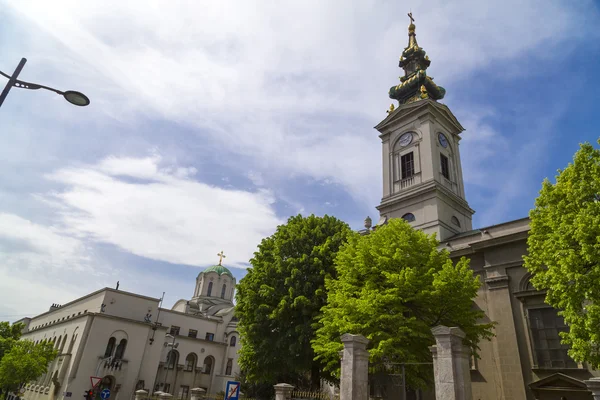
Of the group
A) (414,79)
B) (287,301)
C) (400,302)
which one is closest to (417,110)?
(414,79)

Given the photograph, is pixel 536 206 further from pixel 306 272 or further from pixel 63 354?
pixel 63 354

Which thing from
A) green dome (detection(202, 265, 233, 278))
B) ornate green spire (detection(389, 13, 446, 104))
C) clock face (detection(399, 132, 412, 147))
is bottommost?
green dome (detection(202, 265, 233, 278))

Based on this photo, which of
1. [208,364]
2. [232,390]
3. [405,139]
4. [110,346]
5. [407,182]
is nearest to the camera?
[232,390]

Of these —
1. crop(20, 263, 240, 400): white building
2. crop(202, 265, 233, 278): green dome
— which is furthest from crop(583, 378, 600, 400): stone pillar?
crop(202, 265, 233, 278): green dome

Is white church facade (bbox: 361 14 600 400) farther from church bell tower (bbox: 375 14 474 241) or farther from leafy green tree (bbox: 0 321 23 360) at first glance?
leafy green tree (bbox: 0 321 23 360)

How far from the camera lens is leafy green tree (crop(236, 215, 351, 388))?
21203mm

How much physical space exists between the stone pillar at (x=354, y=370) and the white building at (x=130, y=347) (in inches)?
890

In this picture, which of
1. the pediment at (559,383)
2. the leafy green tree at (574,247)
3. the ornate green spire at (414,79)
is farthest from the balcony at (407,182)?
the pediment at (559,383)

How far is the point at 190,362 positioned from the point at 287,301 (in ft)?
108

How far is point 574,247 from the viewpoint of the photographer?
14.6 m

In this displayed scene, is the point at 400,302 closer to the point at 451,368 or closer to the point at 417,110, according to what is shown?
the point at 451,368

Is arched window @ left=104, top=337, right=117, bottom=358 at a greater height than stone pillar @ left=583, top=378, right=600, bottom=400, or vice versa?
arched window @ left=104, top=337, right=117, bottom=358

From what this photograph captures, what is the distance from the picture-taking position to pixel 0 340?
45.8 metres

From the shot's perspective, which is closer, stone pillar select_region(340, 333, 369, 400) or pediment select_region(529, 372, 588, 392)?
stone pillar select_region(340, 333, 369, 400)
